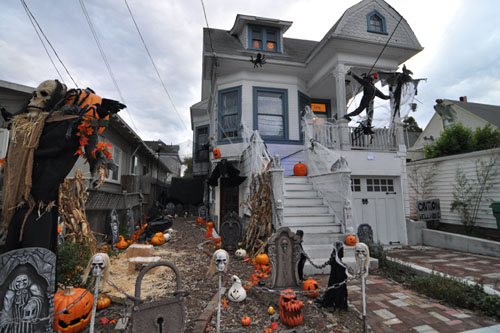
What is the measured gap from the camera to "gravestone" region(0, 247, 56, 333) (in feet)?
6.01

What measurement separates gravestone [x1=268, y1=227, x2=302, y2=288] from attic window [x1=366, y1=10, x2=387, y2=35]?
8658 millimetres

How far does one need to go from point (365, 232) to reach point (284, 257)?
14.5 ft

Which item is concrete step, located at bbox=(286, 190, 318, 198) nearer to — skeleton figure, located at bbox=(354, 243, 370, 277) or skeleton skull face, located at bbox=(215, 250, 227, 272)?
skeleton figure, located at bbox=(354, 243, 370, 277)

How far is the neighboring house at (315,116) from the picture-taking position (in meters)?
6.38

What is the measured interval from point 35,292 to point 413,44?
11494 mm

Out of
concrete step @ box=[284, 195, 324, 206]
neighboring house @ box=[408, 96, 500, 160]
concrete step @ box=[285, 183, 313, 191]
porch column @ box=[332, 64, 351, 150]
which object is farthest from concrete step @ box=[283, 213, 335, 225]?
neighboring house @ box=[408, 96, 500, 160]

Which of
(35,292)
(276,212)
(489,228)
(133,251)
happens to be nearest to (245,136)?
(276,212)

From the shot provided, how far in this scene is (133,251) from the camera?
193 inches

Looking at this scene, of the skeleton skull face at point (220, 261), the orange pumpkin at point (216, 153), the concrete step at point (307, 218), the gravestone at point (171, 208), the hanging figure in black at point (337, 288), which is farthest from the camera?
the gravestone at point (171, 208)

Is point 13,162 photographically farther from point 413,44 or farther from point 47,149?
point 413,44

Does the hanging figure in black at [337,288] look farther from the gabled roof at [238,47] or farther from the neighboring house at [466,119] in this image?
the neighboring house at [466,119]

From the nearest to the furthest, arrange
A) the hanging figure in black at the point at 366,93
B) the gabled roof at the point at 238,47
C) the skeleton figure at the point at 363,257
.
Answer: the skeleton figure at the point at 363,257, the hanging figure in black at the point at 366,93, the gabled roof at the point at 238,47

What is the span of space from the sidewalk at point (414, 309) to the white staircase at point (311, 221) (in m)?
→ 0.56

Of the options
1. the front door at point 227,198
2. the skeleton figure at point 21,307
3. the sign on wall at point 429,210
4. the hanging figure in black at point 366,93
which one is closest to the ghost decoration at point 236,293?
the skeleton figure at point 21,307
